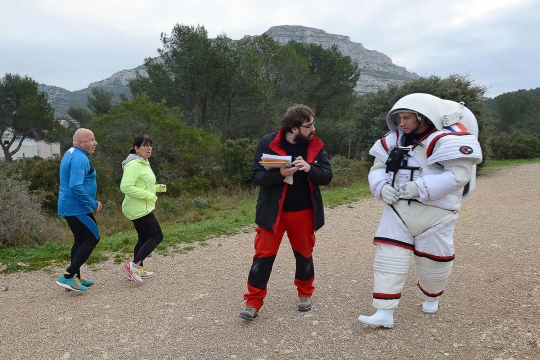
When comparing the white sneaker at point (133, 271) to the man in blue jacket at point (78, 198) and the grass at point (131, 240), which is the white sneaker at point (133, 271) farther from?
the grass at point (131, 240)

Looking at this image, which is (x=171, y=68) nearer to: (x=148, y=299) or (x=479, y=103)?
(x=479, y=103)

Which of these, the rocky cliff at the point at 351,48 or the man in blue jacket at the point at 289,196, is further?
the rocky cliff at the point at 351,48

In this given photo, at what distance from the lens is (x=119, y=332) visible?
3.53 meters

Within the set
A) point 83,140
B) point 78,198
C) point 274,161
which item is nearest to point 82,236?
point 78,198

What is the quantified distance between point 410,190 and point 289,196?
3.31ft

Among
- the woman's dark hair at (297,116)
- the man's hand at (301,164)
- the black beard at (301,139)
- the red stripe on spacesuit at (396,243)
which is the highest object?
the woman's dark hair at (297,116)

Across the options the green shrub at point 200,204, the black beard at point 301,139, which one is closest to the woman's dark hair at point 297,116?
the black beard at point 301,139

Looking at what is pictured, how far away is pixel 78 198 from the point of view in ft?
14.0

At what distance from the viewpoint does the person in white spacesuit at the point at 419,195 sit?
127 inches

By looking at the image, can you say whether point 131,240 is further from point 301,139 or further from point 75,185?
point 301,139

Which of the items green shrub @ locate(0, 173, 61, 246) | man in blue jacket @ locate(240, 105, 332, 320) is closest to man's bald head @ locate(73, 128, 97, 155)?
man in blue jacket @ locate(240, 105, 332, 320)

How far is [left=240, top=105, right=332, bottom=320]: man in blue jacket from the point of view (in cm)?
357

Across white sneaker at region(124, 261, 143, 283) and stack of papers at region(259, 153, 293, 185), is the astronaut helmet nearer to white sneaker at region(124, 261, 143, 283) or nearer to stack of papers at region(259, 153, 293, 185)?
stack of papers at region(259, 153, 293, 185)

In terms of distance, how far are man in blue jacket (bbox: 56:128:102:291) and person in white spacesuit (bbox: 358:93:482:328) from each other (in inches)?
115
